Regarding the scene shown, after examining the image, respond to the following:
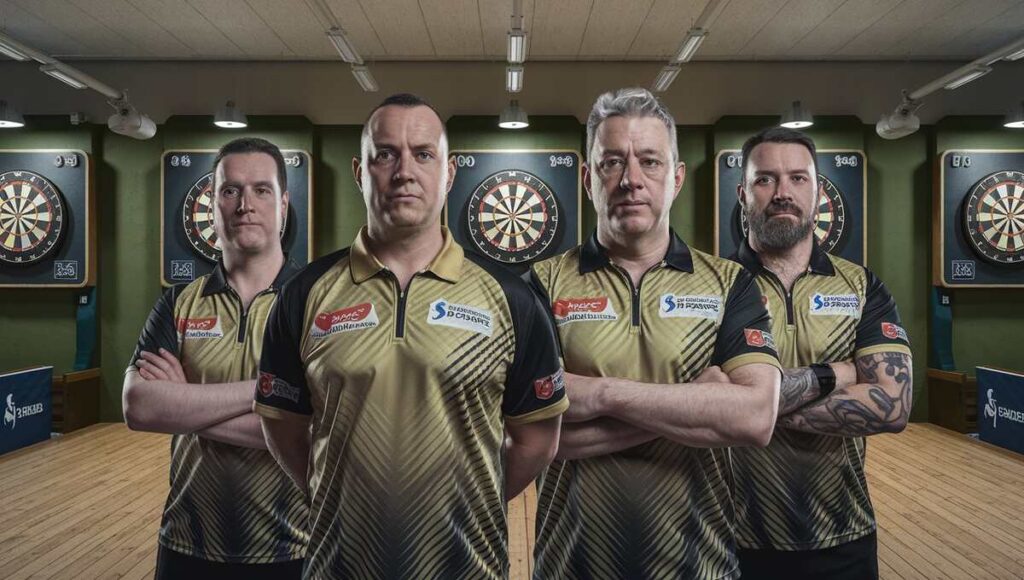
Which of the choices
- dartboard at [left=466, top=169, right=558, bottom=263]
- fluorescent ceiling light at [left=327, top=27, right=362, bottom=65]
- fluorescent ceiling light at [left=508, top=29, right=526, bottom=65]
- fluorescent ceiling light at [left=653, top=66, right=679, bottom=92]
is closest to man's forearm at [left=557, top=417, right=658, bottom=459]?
fluorescent ceiling light at [left=508, top=29, right=526, bottom=65]

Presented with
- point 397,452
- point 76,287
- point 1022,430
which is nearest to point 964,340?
point 1022,430

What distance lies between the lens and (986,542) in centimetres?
368

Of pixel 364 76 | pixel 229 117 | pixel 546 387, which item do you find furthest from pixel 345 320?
pixel 229 117

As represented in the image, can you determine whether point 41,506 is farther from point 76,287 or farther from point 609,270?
point 609,270

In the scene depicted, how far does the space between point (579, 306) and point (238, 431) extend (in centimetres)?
90

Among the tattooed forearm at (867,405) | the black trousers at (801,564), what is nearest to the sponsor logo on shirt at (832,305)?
the tattooed forearm at (867,405)

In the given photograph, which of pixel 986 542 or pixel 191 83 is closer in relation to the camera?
pixel 986 542

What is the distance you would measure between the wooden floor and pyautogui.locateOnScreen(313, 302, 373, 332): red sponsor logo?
2.39 m

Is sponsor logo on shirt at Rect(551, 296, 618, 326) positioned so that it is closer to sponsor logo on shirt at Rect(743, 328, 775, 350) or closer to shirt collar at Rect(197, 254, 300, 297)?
sponsor logo on shirt at Rect(743, 328, 775, 350)

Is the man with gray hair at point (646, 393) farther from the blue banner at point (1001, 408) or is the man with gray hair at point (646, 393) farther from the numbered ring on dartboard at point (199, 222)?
the numbered ring on dartboard at point (199, 222)

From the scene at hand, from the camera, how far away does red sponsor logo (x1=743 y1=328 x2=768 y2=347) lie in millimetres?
1513

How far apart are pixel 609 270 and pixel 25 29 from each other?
6.69m

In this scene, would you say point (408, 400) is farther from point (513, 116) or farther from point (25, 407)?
point (25, 407)

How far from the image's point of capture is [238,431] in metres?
1.71
